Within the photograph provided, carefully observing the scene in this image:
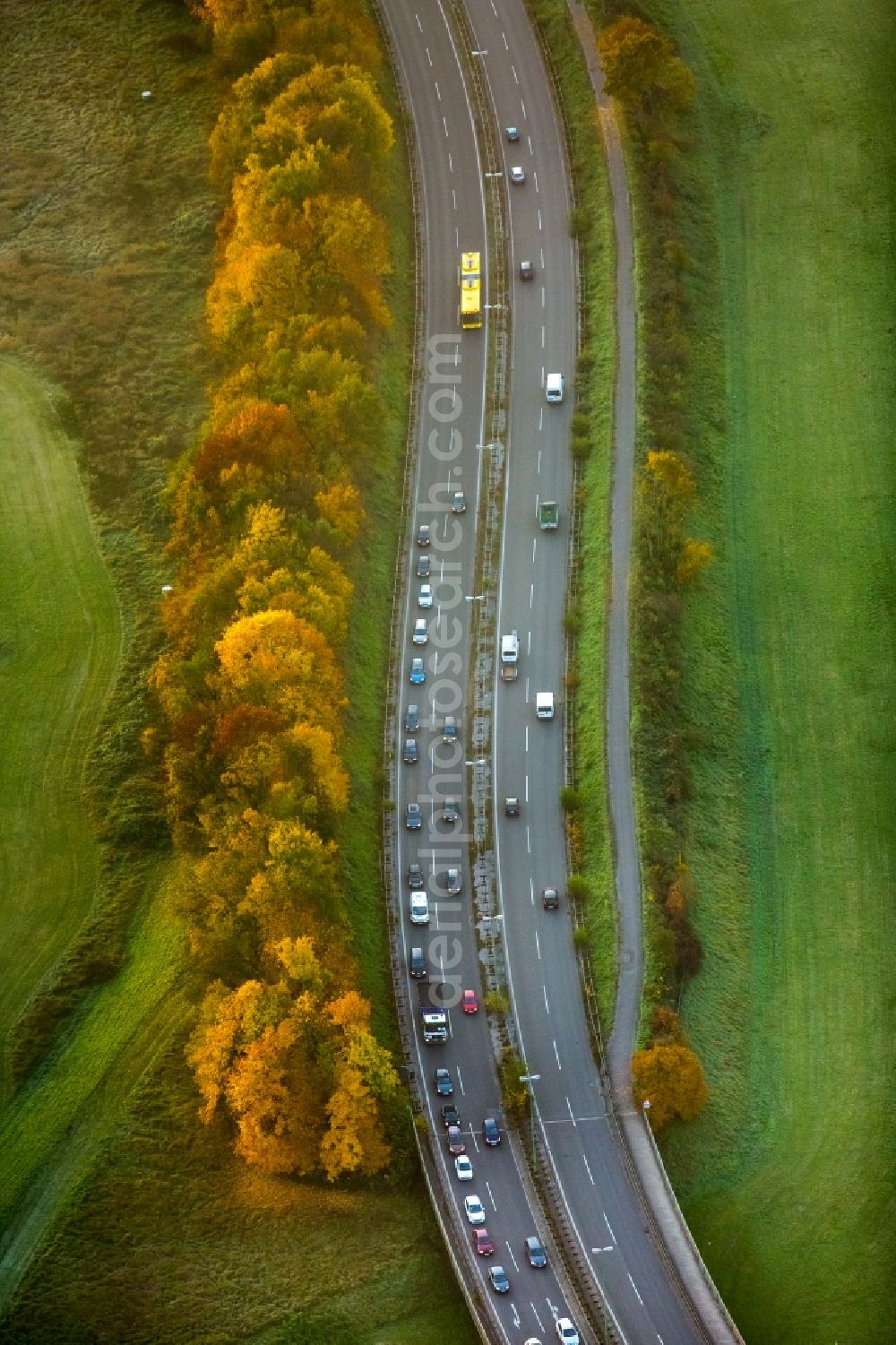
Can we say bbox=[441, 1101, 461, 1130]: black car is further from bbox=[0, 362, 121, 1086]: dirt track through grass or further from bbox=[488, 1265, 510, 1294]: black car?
bbox=[0, 362, 121, 1086]: dirt track through grass

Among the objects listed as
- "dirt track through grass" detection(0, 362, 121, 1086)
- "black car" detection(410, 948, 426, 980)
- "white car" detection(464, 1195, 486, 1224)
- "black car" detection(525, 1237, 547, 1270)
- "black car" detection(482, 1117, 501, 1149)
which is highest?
"dirt track through grass" detection(0, 362, 121, 1086)

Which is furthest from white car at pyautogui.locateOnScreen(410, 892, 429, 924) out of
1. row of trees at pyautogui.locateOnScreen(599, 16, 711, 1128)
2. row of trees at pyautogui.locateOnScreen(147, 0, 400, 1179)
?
row of trees at pyautogui.locateOnScreen(599, 16, 711, 1128)

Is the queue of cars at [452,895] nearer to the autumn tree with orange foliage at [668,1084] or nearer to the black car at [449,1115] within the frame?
the black car at [449,1115]

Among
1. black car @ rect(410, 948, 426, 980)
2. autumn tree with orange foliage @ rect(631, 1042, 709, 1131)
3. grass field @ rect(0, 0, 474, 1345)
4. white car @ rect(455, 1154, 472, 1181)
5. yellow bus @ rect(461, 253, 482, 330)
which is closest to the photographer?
grass field @ rect(0, 0, 474, 1345)

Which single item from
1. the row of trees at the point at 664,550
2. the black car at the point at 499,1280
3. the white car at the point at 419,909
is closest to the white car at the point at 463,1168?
the black car at the point at 499,1280

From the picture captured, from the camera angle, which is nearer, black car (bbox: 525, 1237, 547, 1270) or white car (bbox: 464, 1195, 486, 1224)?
black car (bbox: 525, 1237, 547, 1270)

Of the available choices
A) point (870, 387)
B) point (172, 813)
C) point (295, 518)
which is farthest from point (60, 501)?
point (870, 387)

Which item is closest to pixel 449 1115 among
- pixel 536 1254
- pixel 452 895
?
pixel 536 1254

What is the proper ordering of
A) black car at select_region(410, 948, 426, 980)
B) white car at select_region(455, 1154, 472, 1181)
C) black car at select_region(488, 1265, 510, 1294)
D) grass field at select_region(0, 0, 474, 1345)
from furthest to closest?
black car at select_region(410, 948, 426, 980)
white car at select_region(455, 1154, 472, 1181)
black car at select_region(488, 1265, 510, 1294)
grass field at select_region(0, 0, 474, 1345)
